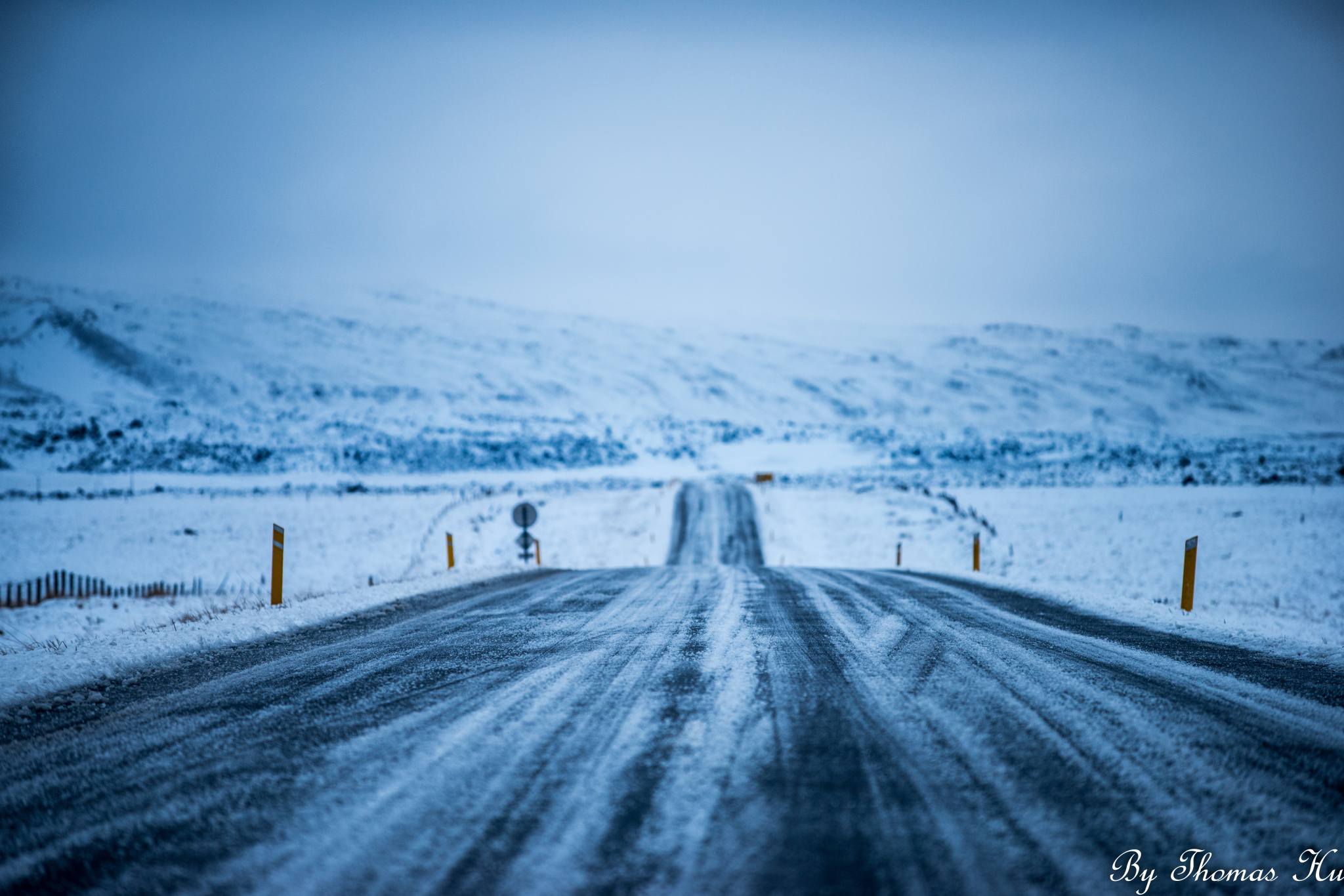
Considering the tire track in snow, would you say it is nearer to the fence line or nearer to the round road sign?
the round road sign

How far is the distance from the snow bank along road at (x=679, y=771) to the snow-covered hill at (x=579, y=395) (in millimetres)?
45093

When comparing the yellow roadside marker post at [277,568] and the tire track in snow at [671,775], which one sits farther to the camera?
the yellow roadside marker post at [277,568]

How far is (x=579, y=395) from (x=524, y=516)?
73.6m

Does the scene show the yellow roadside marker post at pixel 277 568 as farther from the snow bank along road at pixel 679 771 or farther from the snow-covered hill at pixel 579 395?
the snow-covered hill at pixel 579 395

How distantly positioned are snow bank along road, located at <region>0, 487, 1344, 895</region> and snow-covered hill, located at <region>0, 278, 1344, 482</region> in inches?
1775

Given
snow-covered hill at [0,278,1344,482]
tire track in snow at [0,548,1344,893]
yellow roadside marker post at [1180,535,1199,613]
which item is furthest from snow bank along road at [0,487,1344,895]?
snow-covered hill at [0,278,1344,482]

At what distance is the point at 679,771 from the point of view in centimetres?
342

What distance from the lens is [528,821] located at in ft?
9.60

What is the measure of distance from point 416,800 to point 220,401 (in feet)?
286

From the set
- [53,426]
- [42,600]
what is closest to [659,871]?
[42,600]

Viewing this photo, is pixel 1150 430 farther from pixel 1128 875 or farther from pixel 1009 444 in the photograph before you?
pixel 1128 875

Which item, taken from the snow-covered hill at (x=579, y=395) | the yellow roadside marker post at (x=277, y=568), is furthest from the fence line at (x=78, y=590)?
the snow-covered hill at (x=579, y=395)

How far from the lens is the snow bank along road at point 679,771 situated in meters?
2.61

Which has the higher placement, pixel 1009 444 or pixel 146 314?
pixel 146 314
